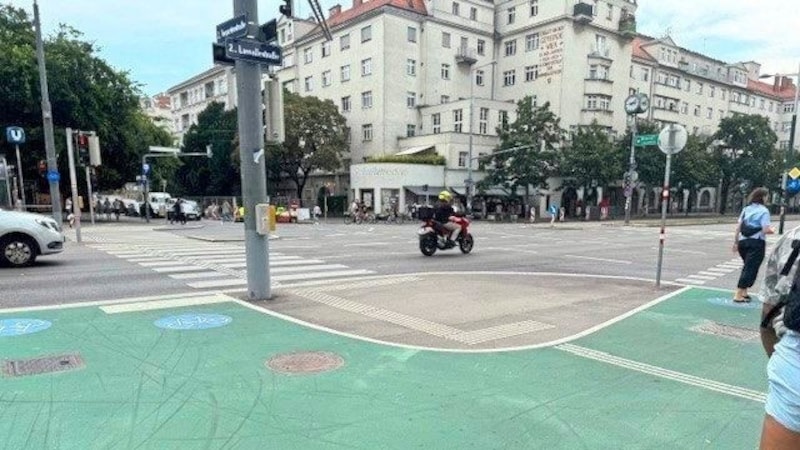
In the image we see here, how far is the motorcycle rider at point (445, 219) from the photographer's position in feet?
46.8

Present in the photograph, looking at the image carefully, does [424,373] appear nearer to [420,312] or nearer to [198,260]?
[420,312]

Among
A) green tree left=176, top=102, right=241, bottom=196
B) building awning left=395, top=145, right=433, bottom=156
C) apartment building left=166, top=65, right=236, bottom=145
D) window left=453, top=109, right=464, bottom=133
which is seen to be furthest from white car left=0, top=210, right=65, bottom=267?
apartment building left=166, top=65, right=236, bottom=145

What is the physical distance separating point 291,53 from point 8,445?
57116 mm

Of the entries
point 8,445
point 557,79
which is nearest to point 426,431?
point 8,445

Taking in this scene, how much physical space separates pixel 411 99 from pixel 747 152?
38507 millimetres

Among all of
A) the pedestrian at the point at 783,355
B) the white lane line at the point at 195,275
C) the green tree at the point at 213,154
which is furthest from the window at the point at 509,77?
the pedestrian at the point at 783,355

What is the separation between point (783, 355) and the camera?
193 cm

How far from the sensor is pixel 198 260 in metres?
12.9

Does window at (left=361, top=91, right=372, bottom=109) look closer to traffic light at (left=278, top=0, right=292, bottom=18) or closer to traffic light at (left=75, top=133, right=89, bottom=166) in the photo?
traffic light at (left=75, top=133, right=89, bottom=166)

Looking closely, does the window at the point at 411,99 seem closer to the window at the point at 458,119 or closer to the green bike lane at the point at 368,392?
the window at the point at 458,119

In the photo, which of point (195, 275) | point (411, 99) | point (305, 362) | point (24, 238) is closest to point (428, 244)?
point (195, 275)

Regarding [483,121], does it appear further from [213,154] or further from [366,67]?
[213,154]

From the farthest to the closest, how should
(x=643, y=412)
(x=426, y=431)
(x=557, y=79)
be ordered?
(x=557, y=79), (x=643, y=412), (x=426, y=431)

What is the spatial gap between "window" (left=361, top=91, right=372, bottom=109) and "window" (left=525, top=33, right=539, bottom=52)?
16.5m
